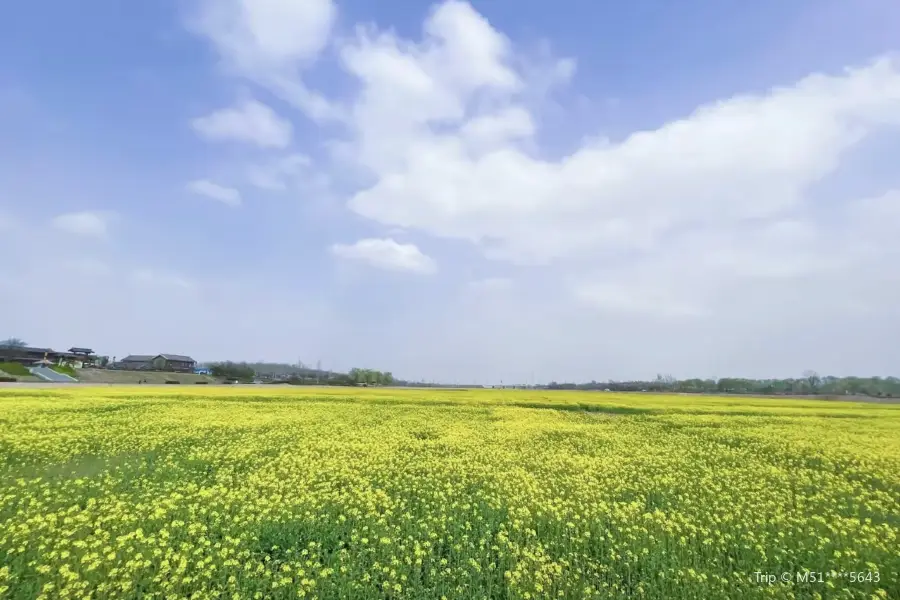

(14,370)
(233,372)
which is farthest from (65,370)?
(233,372)

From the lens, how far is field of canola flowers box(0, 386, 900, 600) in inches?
236

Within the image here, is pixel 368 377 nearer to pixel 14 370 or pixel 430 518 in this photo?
pixel 14 370

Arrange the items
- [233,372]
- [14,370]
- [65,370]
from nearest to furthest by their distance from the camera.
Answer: [14,370] < [65,370] < [233,372]

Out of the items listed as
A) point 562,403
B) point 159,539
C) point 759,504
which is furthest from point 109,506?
point 562,403

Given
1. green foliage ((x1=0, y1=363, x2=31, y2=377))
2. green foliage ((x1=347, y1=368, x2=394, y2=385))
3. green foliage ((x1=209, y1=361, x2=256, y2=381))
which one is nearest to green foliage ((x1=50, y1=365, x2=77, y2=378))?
green foliage ((x1=0, y1=363, x2=31, y2=377))

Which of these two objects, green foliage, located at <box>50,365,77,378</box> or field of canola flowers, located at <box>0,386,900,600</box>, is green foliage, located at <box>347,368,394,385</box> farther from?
field of canola flowers, located at <box>0,386,900,600</box>

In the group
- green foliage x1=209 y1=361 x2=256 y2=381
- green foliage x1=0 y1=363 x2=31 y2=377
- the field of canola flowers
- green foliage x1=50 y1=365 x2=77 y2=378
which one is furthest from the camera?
green foliage x1=209 y1=361 x2=256 y2=381

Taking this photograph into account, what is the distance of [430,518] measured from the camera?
7895 mm

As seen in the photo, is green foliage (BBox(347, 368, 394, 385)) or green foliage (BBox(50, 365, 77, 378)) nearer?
green foliage (BBox(50, 365, 77, 378))

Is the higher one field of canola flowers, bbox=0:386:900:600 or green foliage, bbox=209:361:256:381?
field of canola flowers, bbox=0:386:900:600

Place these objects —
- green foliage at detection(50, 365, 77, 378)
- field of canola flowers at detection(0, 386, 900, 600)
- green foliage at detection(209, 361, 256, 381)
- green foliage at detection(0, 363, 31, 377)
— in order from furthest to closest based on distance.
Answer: green foliage at detection(209, 361, 256, 381)
green foliage at detection(50, 365, 77, 378)
green foliage at detection(0, 363, 31, 377)
field of canola flowers at detection(0, 386, 900, 600)

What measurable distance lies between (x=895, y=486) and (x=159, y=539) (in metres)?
17.4

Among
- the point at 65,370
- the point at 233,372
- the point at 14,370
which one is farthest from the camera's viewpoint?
the point at 233,372

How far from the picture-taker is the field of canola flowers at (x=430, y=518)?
5996 mm
